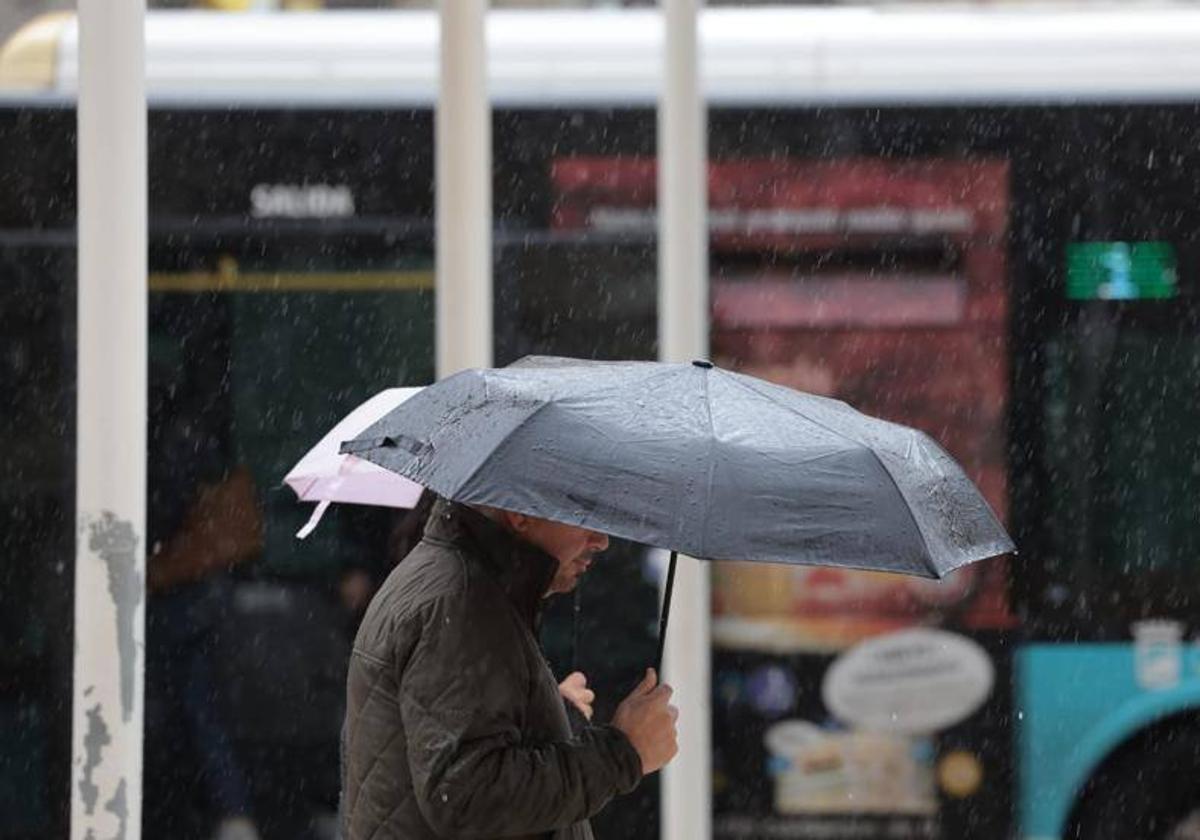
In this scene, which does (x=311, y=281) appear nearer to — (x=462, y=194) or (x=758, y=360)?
(x=758, y=360)

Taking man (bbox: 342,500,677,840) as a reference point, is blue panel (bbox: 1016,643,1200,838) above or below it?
below

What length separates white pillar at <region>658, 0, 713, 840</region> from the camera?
5.43m

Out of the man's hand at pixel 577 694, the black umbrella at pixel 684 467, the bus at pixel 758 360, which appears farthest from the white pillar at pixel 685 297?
the black umbrella at pixel 684 467

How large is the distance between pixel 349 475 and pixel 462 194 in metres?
1.38

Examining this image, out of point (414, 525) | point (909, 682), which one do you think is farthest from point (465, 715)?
point (909, 682)

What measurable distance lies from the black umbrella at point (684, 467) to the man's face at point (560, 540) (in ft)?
0.51

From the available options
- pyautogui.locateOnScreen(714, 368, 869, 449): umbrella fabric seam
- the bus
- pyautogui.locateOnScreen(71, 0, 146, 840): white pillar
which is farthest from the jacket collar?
the bus

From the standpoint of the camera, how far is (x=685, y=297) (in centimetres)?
545

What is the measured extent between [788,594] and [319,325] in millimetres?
2040

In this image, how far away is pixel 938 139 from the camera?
7559mm

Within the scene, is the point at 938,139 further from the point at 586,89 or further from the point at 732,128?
the point at 586,89

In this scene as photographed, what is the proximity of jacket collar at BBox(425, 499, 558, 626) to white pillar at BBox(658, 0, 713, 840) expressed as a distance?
2.35 metres

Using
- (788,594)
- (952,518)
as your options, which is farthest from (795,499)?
(788,594)

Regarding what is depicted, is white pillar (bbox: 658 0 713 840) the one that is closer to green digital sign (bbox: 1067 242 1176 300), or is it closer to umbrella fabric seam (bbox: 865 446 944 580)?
umbrella fabric seam (bbox: 865 446 944 580)
